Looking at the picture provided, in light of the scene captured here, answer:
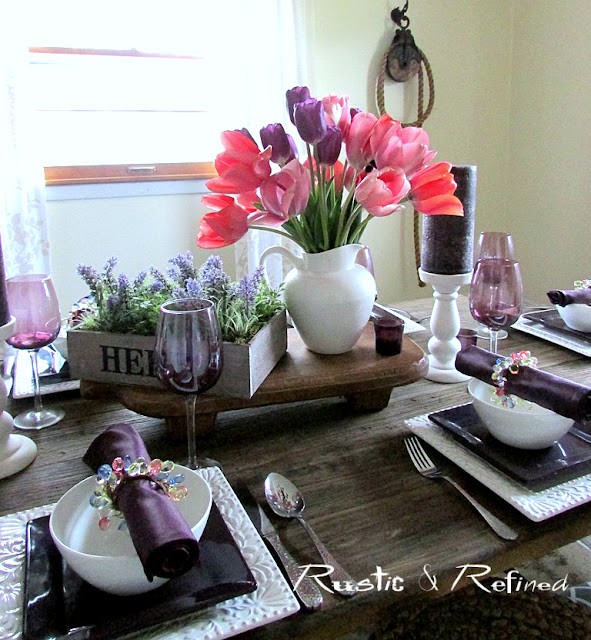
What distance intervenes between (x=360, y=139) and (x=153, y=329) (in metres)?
0.45

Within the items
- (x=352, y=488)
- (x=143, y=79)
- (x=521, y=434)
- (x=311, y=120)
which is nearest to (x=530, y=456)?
(x=521, y=434)

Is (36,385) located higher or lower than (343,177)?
lower

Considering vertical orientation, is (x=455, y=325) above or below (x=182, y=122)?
below

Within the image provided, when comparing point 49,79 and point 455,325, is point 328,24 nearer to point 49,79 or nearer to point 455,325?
point 49,79

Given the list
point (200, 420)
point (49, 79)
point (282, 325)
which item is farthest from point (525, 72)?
point (200, 420)

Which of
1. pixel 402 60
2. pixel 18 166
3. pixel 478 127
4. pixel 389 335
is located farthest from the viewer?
pixel 478 127

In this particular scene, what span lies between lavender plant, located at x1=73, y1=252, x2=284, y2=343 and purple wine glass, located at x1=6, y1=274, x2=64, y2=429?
2.1 inches

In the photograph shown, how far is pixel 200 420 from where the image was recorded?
35.9 inches

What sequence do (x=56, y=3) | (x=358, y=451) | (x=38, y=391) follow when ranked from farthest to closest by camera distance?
(x=56, y=3)
(x=38, y=391)
(x=358, y=451)

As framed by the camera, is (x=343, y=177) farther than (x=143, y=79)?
No

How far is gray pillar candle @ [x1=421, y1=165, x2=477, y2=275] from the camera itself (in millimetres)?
1156

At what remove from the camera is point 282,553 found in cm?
64

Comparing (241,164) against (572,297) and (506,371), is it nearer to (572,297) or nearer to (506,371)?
(506,371)

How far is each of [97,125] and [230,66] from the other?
62 centimetres
